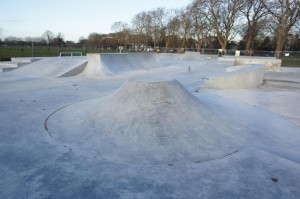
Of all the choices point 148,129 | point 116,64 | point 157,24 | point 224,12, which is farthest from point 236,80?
point 157,24

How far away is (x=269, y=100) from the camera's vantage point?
956 centimetres

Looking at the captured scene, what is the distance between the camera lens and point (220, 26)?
4375cm

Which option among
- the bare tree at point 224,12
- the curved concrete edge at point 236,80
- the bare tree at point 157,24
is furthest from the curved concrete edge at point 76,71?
the bare tree at point 157,24

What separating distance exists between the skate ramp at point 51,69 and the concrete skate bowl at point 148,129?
9.03 metres

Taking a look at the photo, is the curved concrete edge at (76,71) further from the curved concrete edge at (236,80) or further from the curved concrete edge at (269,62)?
the curved concrete edge at (269,62)

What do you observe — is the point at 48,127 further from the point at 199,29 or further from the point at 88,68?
the point at 199,29

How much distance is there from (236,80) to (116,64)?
28.5 feet

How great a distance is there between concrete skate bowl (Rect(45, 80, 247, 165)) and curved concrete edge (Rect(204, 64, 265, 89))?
197 inches

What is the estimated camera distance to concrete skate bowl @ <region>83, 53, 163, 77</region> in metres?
15.5

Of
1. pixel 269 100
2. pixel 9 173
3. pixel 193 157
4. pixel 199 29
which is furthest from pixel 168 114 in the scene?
pixel 199 29

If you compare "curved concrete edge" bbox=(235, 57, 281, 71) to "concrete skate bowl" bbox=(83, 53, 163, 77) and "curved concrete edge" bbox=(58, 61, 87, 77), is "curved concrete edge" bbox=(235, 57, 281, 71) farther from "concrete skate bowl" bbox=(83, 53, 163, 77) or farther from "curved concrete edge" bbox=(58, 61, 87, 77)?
"curved concrete edge" bbox=(58, 61, 87, 77)

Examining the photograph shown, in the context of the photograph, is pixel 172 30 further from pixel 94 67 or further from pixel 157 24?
pixel 94 67

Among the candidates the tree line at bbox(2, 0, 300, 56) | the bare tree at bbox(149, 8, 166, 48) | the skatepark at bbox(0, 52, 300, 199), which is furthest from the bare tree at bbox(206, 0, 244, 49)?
the skatepark at bbox(0, 52, 300, 199)

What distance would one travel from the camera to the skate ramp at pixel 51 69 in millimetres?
15078
